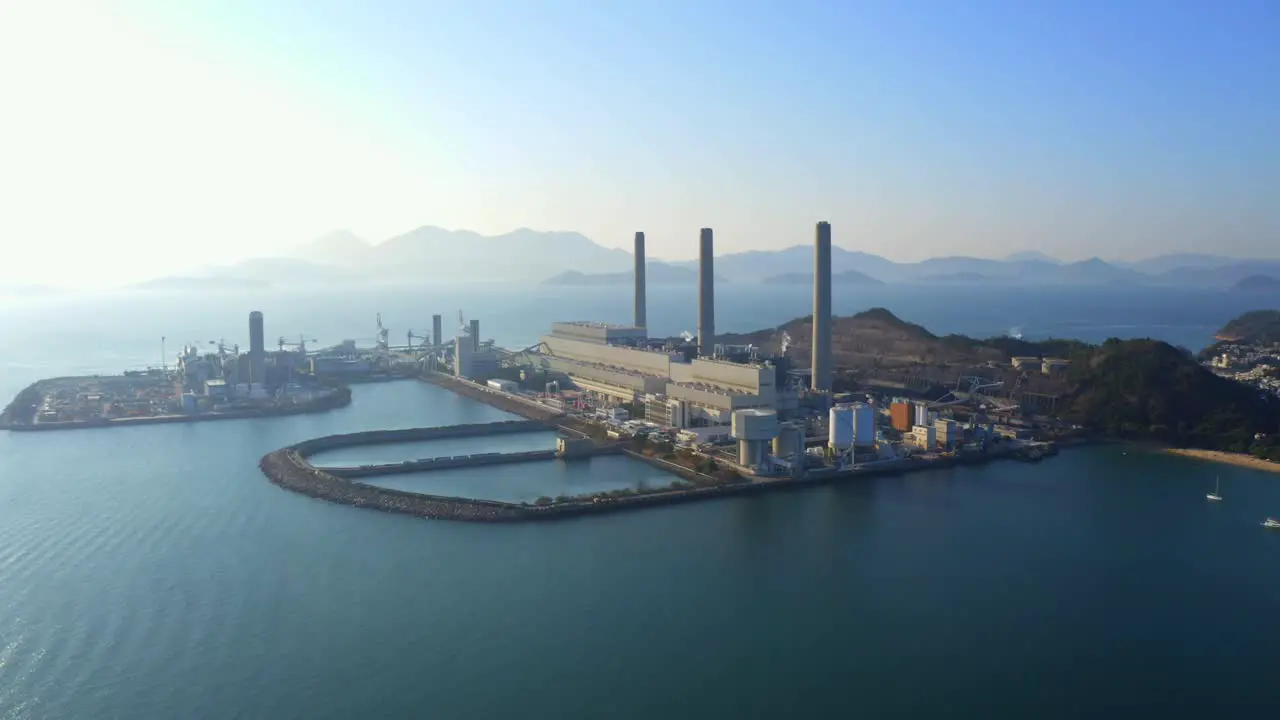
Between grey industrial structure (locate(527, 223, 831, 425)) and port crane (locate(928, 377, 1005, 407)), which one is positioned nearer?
grey industrial structure (locate(527, 223, 831, 425))

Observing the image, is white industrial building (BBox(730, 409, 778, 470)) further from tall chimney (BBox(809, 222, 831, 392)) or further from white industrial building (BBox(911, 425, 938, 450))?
tall chimney (BBox(809, 222, 831, 392))

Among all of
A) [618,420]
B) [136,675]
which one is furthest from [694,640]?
[618,420]

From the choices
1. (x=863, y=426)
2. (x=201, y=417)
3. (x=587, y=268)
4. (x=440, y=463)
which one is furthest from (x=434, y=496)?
(x=587, y=268)

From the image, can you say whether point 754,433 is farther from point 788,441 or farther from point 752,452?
point 788,441

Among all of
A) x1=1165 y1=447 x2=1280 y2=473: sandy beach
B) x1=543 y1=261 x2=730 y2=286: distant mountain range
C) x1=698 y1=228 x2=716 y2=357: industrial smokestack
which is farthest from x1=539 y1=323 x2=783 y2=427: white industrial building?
x1=543 y1=261 x2=730 y2=286: distant mountain range

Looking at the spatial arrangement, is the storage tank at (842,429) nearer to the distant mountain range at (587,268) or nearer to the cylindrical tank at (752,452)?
the cylindrical tank at (752,452)

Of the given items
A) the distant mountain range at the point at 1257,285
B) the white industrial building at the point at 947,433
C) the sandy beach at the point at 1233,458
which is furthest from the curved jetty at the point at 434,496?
the distant mountain range at the point at 1257,285

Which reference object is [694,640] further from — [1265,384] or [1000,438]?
[1265,384]
